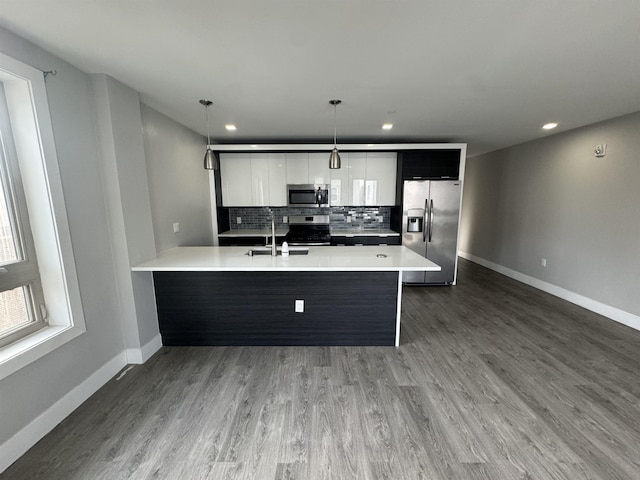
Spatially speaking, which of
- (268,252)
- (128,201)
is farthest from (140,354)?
(268,252)

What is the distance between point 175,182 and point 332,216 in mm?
2679

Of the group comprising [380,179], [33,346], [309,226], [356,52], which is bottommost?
[33,346]

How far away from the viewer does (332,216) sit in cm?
504

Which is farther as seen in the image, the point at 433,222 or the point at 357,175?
the point at 357,175

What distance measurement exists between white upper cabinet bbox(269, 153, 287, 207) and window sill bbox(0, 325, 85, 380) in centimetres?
309

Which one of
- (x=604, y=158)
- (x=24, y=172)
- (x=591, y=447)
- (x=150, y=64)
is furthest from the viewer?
(x=604, y=158)

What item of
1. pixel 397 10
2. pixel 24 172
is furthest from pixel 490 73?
pixel 24 172

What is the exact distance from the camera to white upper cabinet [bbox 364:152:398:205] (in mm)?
4500

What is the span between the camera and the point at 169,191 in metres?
3.16

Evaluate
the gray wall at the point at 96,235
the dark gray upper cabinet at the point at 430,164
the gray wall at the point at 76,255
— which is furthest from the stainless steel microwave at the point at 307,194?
the gray wall at the point at 76,255

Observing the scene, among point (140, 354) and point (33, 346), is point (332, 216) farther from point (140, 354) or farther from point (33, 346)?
point (33, 346)

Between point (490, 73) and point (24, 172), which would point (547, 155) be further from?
point (24, 172)

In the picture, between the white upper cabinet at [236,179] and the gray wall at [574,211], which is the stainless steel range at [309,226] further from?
the gray wall at [574,211]

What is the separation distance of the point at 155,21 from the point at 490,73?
89.4 inches
